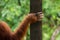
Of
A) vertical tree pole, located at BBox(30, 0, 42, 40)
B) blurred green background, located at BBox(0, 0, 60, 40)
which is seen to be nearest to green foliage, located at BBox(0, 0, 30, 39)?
Answer: blurred green background, located at BBox(0, 0, 60, 40)

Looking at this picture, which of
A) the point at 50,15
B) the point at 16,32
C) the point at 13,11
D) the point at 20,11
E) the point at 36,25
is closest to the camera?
the point at 36,25

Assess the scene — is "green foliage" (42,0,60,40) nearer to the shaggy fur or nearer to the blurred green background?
the blurred green background

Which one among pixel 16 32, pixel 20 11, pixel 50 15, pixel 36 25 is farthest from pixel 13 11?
pixel 36 25

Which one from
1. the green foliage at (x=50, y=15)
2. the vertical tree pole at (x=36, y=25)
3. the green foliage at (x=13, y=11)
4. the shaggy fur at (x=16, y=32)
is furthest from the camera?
the green foliage at (x=50, y=15)

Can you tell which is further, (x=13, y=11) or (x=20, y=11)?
(x=20, y=11)

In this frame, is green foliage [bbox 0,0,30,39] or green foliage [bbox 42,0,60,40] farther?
green foliage [bbox 42,0,60,40]

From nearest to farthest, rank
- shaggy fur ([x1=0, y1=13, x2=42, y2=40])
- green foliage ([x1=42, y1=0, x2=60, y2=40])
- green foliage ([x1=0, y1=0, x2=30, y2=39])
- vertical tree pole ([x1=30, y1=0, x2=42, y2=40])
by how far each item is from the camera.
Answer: vertical tree pole ([x1=30, y1=0, x2=42, y2=40])
shaggy fur ([x1=0, y1=13, x2=42, y2=40])
green foliage ([x1=0, y1=0, x2=30, y2=39])
green foliage ([x1=42, y1=0, x2=60, y2=40])

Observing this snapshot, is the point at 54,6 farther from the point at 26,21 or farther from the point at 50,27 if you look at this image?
the point at 26,21

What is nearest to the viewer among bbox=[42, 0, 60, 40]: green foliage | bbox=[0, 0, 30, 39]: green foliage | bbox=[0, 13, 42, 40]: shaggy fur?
bbox=[0, 13, 42, 40]: shaggy fur

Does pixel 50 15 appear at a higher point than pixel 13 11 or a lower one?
lower

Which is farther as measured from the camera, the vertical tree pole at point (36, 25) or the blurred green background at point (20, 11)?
the blurred green background at point (20, 11)

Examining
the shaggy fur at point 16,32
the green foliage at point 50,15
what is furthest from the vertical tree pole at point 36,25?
the green foliage at point 50,15

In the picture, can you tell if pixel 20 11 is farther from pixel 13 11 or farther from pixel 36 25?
pixel 36 25

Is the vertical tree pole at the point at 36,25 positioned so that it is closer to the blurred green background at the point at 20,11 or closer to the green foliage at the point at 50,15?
the blurred green background at the point at 20,11
